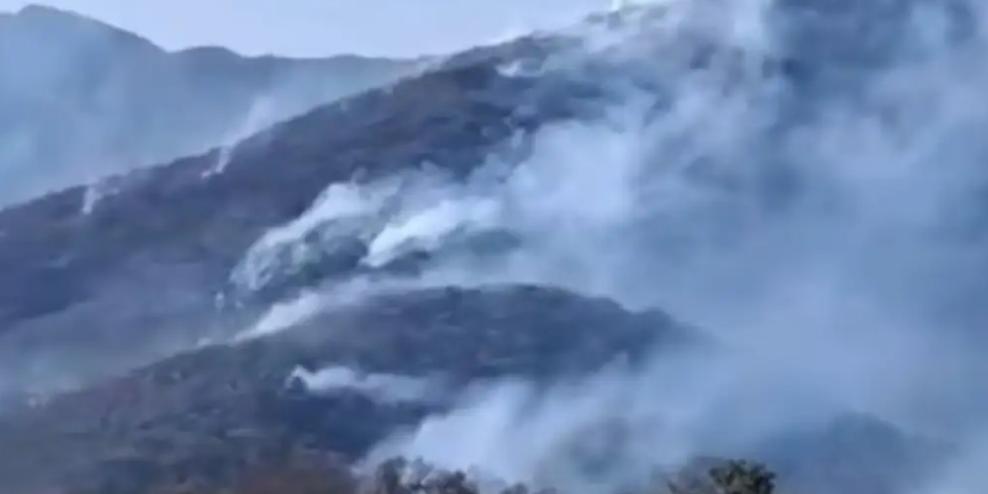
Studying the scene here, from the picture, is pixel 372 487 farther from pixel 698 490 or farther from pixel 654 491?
pixel 698 490

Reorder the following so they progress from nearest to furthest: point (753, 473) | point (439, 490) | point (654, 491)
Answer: point (753, 473), point (439, 490), point (654, 491)

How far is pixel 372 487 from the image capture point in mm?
197625

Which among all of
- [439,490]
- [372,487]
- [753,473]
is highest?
[372,487]

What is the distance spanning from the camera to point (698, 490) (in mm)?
83312

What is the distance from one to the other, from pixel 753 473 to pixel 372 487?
12893 centimetres

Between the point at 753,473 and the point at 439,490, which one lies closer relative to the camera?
the point at 753,473

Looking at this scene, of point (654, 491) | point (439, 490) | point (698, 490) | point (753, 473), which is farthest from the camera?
point (654, 491)

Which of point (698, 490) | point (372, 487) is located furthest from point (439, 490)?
point (698, 490)

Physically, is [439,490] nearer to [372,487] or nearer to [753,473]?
[372,487]

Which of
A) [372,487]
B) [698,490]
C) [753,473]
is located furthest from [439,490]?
[753,473]

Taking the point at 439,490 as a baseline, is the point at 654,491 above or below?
above

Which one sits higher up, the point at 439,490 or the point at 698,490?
the point at 439,490

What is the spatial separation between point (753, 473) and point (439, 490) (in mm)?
102265

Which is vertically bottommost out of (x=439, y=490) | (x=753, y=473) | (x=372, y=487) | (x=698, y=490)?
(x=753, y=473)
